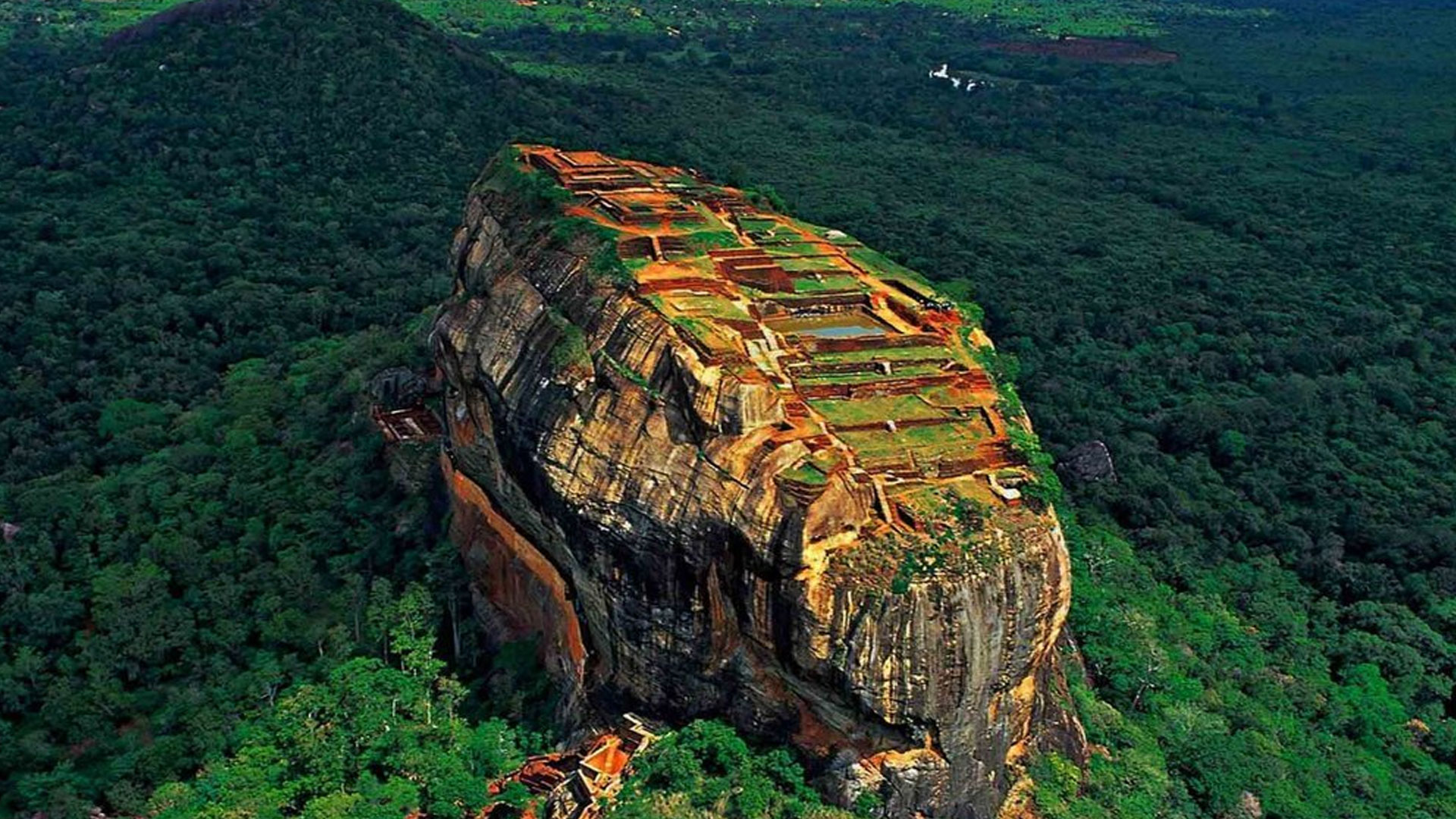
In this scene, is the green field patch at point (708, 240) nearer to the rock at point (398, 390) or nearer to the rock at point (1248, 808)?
the rock at point (398, 390)

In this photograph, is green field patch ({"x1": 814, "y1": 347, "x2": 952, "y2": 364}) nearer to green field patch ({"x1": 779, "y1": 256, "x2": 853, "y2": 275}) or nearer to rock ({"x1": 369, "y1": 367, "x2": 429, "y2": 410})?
green field patch ({"x1": 779, "y1": 256, "x2": 853, "y2": 275})

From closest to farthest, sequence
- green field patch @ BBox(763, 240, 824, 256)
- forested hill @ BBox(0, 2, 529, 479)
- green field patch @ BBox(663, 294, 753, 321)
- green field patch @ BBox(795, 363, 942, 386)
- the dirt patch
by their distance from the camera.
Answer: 1. green field patch @ BBox(795, 363, 942, 386)
2. green field patch @ BBox(663, 294, 753, 321)
3. green field patch @ BBox(763, 240, 824, 256)
4. forested hill @ BBox(0, 2, 529, 479)
5. the dirt patch

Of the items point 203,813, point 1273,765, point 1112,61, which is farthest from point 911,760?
point 1112,61

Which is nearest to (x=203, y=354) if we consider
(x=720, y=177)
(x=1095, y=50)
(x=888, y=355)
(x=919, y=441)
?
(x=720, y=177)

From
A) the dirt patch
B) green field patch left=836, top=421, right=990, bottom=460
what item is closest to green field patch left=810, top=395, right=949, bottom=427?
green field patch left=836, top=421, right=990, bottom=460

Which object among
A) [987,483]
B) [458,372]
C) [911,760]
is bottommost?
[911,760]

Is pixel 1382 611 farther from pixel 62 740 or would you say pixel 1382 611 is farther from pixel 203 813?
pixel 62 740
